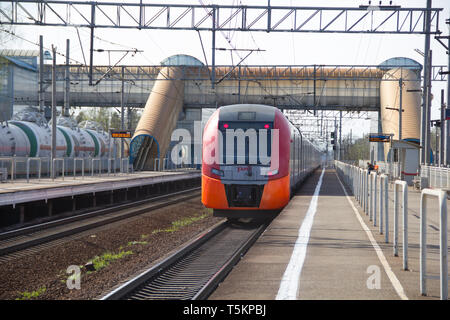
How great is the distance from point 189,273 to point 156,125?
31.6m

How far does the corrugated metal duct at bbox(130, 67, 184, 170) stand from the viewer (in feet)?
131

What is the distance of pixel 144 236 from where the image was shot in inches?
569

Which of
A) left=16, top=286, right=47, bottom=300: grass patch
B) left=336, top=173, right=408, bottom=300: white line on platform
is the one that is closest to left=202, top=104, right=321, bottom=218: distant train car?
left=336, top=173, right=408, bottom=300: white line on platform

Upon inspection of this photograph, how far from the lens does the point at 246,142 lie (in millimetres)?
14961

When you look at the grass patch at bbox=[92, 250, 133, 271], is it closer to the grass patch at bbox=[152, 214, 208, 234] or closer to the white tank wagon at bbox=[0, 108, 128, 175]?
the grass patch at bbox=[152, 214, 208, 234]

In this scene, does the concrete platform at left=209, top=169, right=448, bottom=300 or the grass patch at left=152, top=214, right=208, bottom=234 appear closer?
the concrete platform at left=209, top=169, right=448, bottom=300

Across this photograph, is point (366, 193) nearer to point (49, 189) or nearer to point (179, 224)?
point (179, 224)

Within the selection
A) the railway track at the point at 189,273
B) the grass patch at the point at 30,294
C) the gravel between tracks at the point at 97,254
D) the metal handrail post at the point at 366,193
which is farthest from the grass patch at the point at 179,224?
the grass patch at the point at 30,294

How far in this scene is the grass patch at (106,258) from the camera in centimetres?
1043

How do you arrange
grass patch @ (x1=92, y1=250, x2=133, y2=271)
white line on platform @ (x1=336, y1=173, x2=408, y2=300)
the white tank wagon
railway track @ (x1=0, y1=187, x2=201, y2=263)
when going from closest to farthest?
white line on platform @ (x1=336, y1=173, x2=408, y2=300) < grass patch @ (x1=92, y1=250, x2=133, y2=271) < railway track @ (x1=0, y1=187, x2=201, y2=263) < the white tank wagon

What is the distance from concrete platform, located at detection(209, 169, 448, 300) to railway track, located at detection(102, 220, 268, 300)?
0.92 feet
